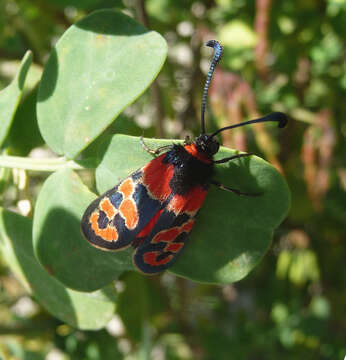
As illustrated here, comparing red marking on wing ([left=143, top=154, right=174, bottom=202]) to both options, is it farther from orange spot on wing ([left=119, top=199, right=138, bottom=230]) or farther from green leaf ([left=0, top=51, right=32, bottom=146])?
green leaf ([left=0, top=51, right=32, bottom=146])

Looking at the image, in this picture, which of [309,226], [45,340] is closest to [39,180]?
[45,340]

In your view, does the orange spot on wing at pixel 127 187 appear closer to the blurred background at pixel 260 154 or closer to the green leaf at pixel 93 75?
the green leaf at pixel 93 75

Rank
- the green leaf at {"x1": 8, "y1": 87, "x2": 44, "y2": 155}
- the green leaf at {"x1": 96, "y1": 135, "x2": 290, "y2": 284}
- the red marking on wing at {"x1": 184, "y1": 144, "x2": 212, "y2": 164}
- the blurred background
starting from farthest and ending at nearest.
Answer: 1. the blurred background
2. the green leaf at {"x1": 8, "y1": 87, "x2": 44, "y2": 155}
3. the red marking on wing at {"x1": 184, "y1": 144, "x2": 212, "y2": 164}
4. the green leaf at {"x1": 96, "y1": 135, "x2": 290, "y2": 284}

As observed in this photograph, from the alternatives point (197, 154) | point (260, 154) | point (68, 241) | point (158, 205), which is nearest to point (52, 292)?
point (68, 241)

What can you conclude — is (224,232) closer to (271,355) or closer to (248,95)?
(248,95)

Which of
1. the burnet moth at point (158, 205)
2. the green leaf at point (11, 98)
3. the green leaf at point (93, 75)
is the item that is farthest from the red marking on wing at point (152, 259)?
the green leaf at point (11, 98)

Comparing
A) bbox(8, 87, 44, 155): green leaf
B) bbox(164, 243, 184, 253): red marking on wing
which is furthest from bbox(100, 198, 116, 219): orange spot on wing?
bbox(8, 87, 44, 155): green leaf
